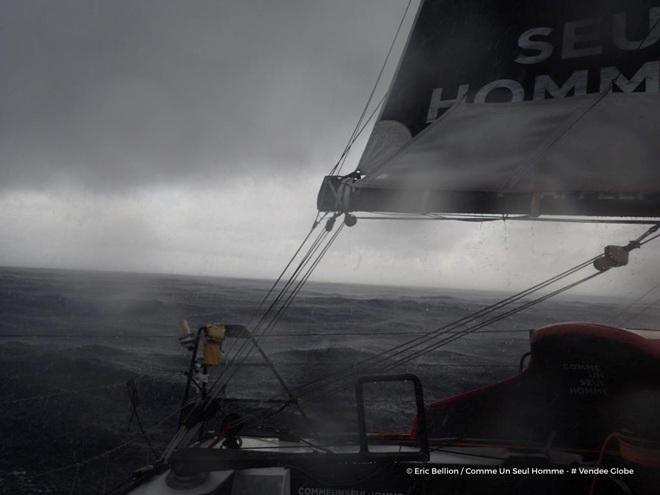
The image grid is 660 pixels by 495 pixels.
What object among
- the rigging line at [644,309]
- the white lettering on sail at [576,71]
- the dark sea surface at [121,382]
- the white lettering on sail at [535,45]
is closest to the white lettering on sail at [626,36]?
the white lettering on sail at [576,71]

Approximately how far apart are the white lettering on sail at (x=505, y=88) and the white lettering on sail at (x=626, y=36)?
1.04 metres

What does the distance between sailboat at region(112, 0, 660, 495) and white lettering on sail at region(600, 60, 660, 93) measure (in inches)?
0.6

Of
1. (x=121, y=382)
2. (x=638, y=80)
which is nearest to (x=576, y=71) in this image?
(x=638, y=80)

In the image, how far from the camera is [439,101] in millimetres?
4887

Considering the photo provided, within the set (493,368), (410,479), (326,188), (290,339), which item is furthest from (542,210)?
(290,339)

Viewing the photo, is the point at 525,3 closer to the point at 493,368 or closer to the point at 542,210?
the point at 542,210

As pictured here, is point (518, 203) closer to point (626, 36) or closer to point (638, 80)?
point (638, 80)

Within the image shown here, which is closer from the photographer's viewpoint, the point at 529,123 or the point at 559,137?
the point at 559,137

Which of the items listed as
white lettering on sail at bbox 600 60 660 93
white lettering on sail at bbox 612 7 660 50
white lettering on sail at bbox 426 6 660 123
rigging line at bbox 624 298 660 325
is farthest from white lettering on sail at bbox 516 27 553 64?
rigging line at bbox 624 298 660 325

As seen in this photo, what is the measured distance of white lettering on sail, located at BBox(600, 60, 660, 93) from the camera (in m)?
3.71

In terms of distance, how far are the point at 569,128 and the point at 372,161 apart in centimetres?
211

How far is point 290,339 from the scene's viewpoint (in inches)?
1259

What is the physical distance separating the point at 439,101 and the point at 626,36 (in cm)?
201

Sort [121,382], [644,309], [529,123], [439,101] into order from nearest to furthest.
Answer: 1. [529,123]
2. [439,101]
3. [644,309]
4. [121,382]
